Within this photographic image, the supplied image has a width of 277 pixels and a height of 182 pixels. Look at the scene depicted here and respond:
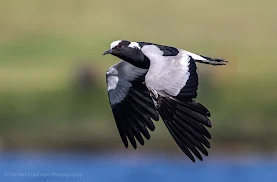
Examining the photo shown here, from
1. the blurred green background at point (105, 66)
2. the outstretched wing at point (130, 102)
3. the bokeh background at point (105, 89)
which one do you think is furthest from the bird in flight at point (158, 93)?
the blurred green background at point (105, 66)

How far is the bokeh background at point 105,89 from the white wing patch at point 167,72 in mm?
5179

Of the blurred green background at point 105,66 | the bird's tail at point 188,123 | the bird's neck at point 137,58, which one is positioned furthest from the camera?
the blurred green background at point 105,66

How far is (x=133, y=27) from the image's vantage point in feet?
75.5

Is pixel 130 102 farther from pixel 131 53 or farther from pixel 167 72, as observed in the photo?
pixel 167 72

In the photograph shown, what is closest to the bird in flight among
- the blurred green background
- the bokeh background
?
the bokeh background

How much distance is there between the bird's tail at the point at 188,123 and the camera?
35.3 ft

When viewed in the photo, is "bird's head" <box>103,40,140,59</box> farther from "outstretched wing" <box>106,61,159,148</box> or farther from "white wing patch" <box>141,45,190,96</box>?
"outstretched wing" <box>106,61,159,148</box>

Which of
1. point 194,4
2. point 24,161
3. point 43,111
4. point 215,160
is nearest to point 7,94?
point 43,111

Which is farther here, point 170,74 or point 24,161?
point 24,161

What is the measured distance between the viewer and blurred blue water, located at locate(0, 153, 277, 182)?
16500mm

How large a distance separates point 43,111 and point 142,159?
5.87ft

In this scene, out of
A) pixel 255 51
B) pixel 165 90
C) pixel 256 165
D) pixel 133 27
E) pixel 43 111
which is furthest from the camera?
pixel 133 27

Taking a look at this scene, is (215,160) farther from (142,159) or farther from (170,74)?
(170,74)

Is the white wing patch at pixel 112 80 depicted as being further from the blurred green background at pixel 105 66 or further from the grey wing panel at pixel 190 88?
the blurred green background at pixel 105 66
